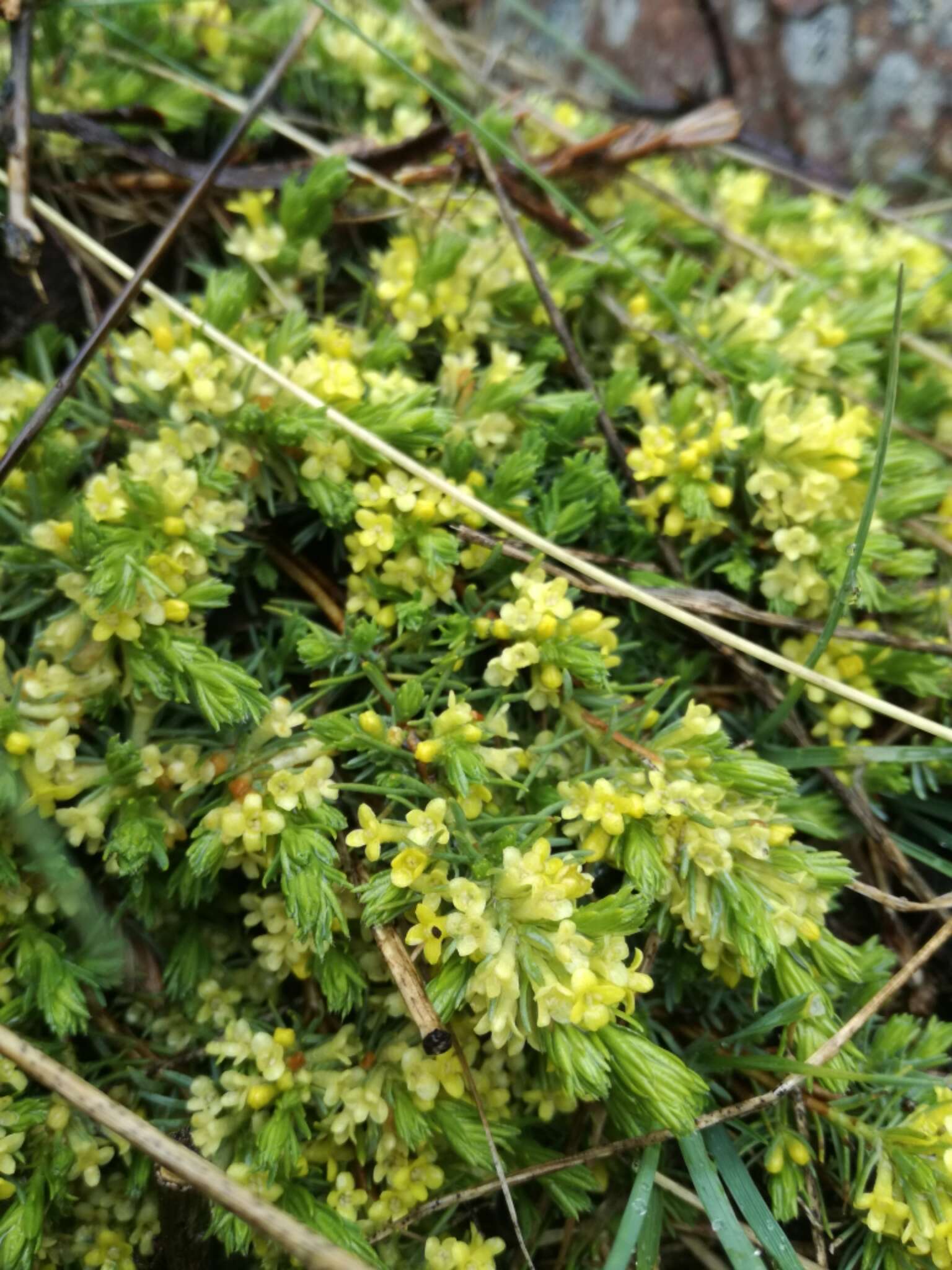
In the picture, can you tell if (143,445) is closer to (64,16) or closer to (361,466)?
(361,466)

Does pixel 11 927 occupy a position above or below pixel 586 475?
below

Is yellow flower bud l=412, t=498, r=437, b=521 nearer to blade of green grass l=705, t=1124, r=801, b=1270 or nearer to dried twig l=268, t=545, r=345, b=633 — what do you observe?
dried twig l=268, t=545, r=345, b=633

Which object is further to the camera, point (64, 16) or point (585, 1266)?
point (64, 16)

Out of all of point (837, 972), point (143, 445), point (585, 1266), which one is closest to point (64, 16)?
point (143, 445)

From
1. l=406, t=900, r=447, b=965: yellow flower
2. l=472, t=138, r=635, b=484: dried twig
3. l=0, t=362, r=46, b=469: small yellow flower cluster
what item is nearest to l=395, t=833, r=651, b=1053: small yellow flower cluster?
l=406, t=900, r=447, b=965: yellow flower

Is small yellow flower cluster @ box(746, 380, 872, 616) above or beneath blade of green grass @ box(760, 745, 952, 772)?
above

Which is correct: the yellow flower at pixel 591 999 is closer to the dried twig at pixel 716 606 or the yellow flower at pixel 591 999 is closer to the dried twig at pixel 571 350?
the dried twig at pixel 716 606
